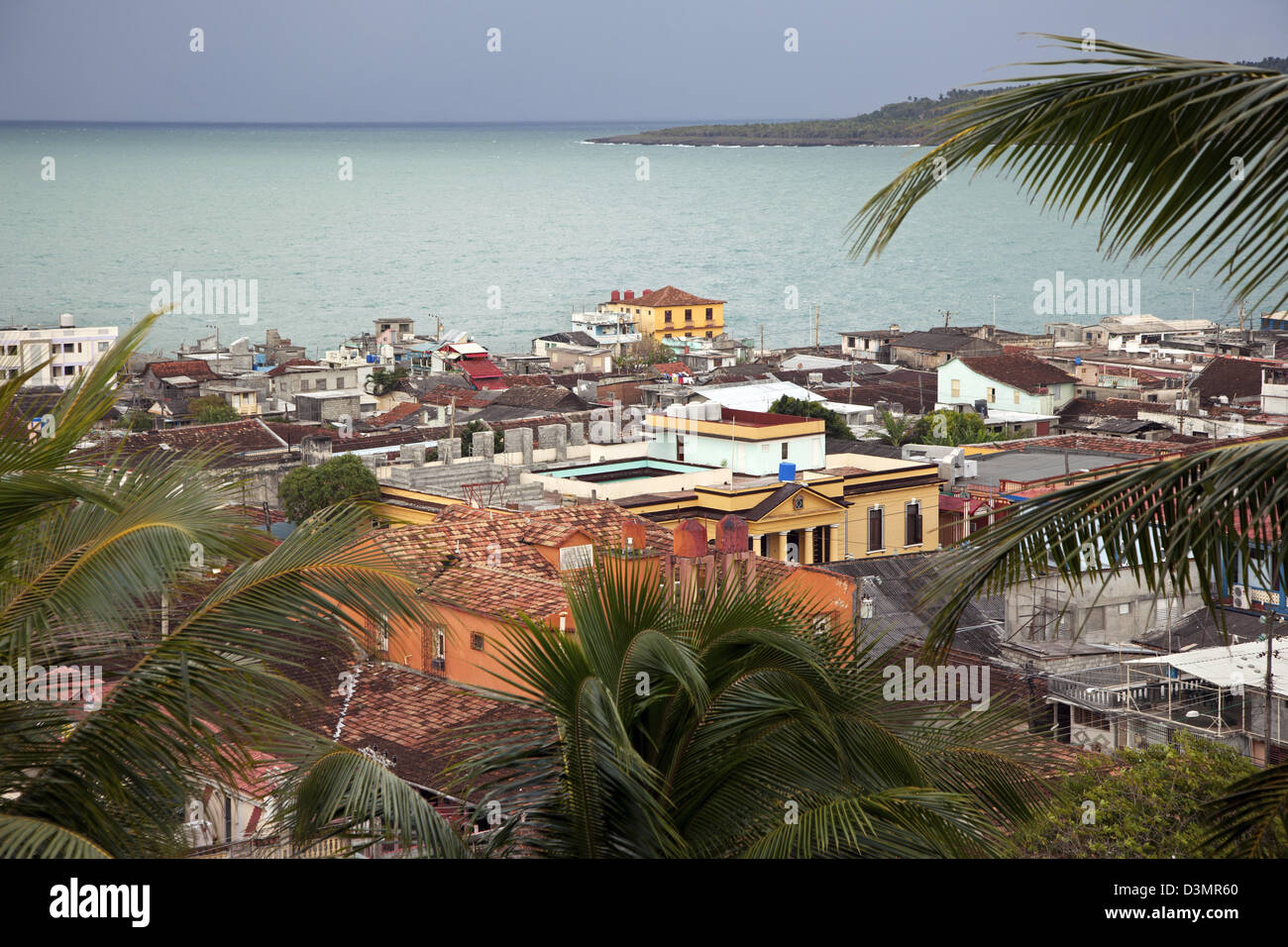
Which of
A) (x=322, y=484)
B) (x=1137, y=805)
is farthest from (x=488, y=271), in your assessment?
(x=1137, y=805)

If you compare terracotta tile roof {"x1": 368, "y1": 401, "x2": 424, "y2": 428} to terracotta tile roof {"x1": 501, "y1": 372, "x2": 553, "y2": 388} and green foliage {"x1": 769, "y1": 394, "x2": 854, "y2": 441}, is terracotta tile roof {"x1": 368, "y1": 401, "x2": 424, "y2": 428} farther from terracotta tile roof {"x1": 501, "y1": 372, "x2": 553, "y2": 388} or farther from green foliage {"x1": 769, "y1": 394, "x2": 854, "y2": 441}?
green foliage {"x1": 769, "y1": 394, "x2": 854, "y2": 441}

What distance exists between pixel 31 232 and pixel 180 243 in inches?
797

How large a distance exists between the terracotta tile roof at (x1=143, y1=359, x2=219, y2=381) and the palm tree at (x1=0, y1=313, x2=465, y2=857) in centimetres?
5393

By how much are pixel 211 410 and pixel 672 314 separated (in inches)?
1570

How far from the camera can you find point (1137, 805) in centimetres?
1033

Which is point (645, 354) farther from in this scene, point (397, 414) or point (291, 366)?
point (397, 414)

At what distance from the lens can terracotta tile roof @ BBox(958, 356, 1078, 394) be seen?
171 feet

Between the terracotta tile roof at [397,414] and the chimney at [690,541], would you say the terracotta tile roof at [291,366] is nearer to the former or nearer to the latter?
the terracotta tile roof at [397,414]

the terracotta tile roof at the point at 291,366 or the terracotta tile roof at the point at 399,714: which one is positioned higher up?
the terracotta tile roof at the point at 291,366

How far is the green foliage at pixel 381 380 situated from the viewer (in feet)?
185

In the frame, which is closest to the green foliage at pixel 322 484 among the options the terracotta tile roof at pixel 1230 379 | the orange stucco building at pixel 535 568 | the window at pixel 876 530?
the orange stucco building at pixel 535 568

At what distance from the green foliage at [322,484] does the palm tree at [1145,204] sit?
26.5 meters

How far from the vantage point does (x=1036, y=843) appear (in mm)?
9344
